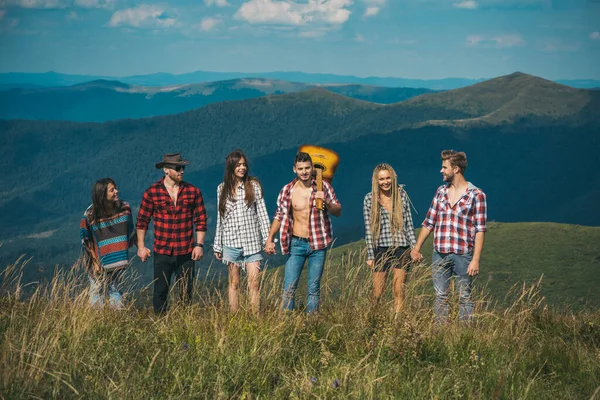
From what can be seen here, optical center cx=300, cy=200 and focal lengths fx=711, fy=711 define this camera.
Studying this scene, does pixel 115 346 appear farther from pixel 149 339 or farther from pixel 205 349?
pixel 205 349

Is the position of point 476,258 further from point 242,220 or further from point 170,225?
point 170,225

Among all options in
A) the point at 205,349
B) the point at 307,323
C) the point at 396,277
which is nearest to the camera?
the point at 205,349

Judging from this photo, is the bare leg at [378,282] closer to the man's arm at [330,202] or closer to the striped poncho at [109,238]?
the man's arm at [330,202]

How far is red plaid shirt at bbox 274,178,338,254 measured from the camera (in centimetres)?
655

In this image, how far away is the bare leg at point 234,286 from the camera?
573 cm

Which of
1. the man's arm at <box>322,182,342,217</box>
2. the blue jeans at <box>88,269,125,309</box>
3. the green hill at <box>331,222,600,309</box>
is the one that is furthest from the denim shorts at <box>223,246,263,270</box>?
the green hill at <box>331,222,600,309</box>

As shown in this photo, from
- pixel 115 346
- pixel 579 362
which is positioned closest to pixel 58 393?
pixel 115 346

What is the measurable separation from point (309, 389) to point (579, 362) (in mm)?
2198

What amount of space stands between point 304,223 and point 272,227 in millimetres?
A: 319

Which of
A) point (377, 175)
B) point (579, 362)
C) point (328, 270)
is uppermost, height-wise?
point (377, 175)

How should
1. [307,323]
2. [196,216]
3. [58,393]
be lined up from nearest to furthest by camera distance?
[58,393]
[307,323]
[196,216]

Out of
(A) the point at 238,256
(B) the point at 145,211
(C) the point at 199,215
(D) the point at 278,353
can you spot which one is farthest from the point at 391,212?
(D) the point at 278,353

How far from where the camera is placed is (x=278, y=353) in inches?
177

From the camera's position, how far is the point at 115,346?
4.56 meters
